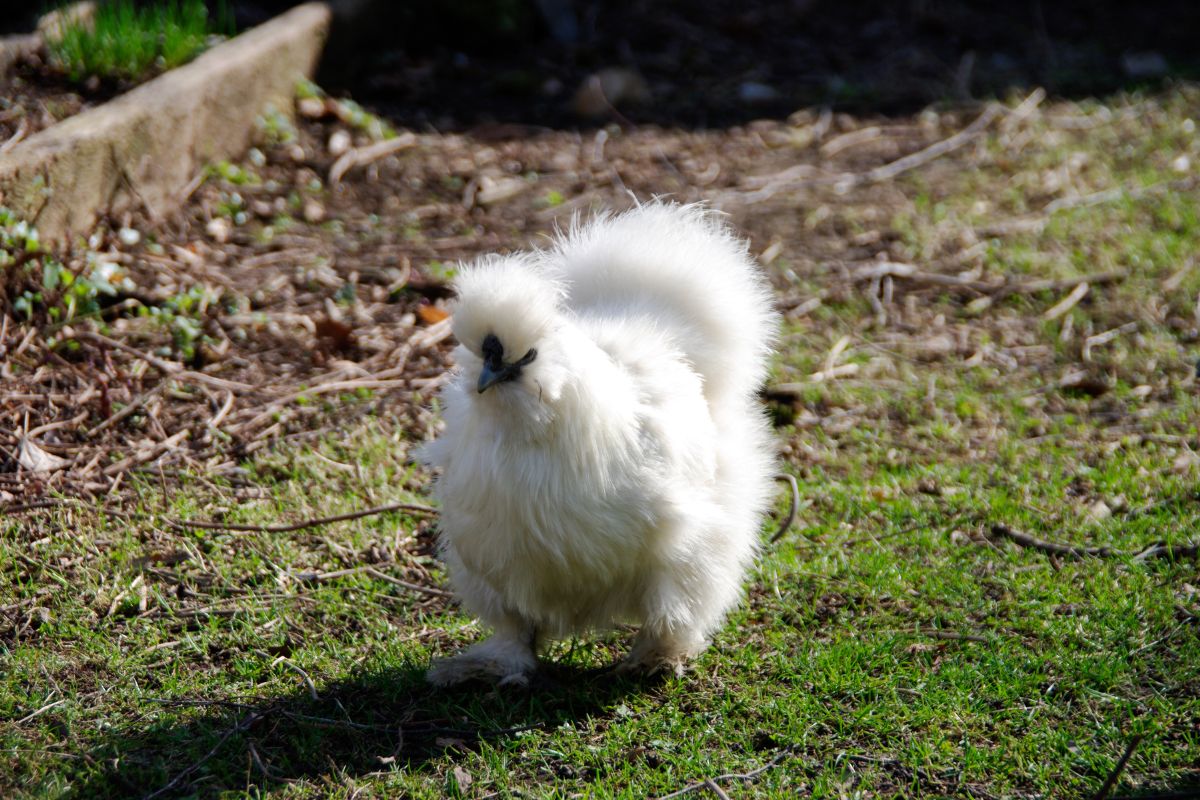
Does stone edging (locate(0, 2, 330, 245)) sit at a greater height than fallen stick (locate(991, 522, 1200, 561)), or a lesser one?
greater

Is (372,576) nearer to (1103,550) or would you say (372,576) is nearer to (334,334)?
(334,334)

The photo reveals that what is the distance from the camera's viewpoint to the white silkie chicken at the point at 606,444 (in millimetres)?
3345

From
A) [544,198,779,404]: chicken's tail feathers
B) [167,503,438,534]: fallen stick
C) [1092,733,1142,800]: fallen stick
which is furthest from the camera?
[167,503,438,534]: fallen stick

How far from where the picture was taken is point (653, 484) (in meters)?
3.47

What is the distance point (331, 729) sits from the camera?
3496 mm

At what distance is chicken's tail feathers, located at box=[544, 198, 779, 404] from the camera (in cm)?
398

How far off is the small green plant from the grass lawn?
2.93m

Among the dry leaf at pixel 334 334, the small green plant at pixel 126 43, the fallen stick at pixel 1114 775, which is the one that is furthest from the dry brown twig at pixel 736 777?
the small green plant at pixel 126 43

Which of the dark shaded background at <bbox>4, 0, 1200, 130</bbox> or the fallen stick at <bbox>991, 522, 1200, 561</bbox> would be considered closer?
the fallen stick at <bbox>991, 522, 1200, 561</bbox>

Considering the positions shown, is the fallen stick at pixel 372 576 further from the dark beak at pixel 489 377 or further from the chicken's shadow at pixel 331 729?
the dark beak at pixel 489 377

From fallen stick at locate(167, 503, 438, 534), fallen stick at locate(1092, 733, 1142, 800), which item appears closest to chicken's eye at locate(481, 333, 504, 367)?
fallen stick at locate(167, 503, 438, 534)

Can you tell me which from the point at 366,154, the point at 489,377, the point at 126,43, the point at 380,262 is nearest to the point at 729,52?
the point at 366,154

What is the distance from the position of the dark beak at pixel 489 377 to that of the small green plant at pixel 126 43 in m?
4.50

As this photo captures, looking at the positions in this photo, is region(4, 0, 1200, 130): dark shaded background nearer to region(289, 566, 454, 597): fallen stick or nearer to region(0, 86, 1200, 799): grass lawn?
region(0, 86, 1200, 799): grass lawn
